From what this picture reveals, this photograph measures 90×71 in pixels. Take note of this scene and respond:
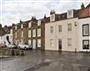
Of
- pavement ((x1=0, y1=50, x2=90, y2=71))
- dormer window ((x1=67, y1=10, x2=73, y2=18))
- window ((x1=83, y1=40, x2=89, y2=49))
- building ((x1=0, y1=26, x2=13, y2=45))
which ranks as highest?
dormer window ((x1=67, y1=10, x2=73, y2=18))

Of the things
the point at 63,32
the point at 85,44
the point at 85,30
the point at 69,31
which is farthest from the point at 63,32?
the point at 85,44

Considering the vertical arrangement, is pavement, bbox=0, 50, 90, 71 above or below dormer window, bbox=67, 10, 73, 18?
below

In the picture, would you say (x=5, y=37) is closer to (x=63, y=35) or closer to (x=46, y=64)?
(x=63, y=35)

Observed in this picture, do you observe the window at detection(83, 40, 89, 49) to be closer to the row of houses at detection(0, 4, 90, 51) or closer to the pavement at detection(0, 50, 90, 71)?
the row of houses at detection(0, 4, 90, 51)

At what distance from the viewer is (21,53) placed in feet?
123

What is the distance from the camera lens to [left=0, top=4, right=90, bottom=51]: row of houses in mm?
46625

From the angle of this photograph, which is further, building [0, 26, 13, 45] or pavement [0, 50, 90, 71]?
building [0, 26, 13, 45]

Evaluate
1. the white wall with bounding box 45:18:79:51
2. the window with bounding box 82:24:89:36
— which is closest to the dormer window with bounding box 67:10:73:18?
the white wall with bounding box 45:18:79:51

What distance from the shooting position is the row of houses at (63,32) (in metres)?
46.6

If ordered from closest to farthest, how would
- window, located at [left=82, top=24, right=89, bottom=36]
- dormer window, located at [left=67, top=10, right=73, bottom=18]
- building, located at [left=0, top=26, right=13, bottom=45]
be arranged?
1. building, located at [left=0, top=26, right=13, bottom=45]
2. window, located at [left=82, top=24, right=89, bottom=36]
3. dormer window, located at [left=67, top=10, right=73, bottom=18]

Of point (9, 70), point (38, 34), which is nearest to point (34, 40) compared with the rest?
point (38, 34)

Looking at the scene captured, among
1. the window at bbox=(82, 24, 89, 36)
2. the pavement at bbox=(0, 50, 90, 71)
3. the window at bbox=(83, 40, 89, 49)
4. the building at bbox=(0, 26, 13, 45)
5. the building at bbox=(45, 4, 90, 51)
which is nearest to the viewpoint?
the pavement at bbox=(0, 50, 90, 71)

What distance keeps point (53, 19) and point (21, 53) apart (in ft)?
70.4

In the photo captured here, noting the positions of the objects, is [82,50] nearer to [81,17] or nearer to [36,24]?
[81,17]
